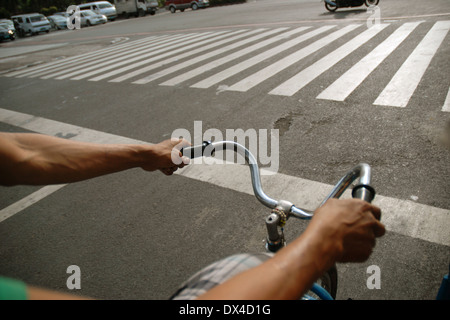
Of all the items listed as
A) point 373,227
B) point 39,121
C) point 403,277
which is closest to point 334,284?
point 403,277

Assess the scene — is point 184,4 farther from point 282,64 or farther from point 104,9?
Answer: point 282,64

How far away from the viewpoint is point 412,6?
11711mm

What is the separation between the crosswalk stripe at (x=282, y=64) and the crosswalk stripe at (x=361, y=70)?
4.81ft

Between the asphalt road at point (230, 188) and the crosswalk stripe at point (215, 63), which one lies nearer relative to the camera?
the asphalt road at point (230, 188)

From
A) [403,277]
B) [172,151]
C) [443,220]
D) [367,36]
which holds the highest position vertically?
[367,36]

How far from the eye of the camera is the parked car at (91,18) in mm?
29516

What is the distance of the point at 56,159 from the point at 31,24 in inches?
1384

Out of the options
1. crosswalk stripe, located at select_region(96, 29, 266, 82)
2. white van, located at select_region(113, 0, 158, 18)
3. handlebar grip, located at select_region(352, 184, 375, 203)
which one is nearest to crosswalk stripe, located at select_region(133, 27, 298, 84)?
crosswalk stripe, located at select_region(96, 29, 266, 82)

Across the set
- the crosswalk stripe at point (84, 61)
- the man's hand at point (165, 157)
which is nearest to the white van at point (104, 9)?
the crosswalk stripe at point (84, 61)

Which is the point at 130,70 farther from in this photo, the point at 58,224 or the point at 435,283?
the point at 435,283

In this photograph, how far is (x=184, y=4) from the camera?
28.2 metres

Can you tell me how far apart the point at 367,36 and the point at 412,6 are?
508cm

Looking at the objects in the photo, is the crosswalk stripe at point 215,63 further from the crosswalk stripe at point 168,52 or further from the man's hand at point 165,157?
the man's hand at point 165,157

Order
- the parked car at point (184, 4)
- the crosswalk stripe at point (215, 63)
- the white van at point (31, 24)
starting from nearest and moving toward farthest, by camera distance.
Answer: the crosswalk stripe at point (215, 63) → the parked car at point (184, 4) → the white van at point (31, 24)
